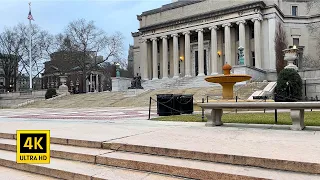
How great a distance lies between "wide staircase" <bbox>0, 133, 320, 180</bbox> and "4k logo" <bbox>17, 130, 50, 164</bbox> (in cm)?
13

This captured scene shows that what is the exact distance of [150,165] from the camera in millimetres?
4910

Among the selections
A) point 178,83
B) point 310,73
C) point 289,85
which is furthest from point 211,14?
point 289,85

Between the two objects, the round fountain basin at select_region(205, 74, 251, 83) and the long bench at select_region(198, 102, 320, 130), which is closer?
the long bench at select_region(198, 102, 320, 130)

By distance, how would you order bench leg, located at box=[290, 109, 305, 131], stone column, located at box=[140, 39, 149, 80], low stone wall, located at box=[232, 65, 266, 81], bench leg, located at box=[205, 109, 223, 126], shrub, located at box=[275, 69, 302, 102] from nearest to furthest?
bench leg, located at box=[290, 109, 305, 131] → bench leg, located at box=[205, 109, 223, 126] → shrub, located at box=[275, 69, 302, 102] → low stone wall, located at box=[232, 65, 266, 81] → stone column, located at box=[140, 39, 149, 80]

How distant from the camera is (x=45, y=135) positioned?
20.1 ft

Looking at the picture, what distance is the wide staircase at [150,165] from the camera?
4211 mm

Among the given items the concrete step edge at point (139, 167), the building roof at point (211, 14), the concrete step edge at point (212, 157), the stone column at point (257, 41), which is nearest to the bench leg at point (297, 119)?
the concrete step edge at point (212, 157)

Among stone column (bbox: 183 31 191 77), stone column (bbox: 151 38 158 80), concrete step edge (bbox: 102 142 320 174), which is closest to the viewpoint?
concrete step edge (bbox: 102 142 320 174)

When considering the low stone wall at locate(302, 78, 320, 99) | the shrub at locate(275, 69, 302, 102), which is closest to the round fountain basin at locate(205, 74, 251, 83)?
the shrub at locate(275, 69, 302, 102)

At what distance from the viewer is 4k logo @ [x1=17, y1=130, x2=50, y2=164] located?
5.66m

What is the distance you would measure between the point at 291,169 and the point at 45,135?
4578mm

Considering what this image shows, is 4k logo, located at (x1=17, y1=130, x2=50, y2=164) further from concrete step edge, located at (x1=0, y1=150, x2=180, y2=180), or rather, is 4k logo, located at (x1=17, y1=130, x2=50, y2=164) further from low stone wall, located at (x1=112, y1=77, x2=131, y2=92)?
low stone wall, located at (x1=112, y1=77, x2=131, y2=92)

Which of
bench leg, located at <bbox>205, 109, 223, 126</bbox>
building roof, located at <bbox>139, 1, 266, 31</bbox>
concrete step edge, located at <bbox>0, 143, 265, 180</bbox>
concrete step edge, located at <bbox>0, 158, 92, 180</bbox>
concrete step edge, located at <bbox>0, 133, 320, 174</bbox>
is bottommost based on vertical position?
concrete step edge, located at <bbox>0, 158, 92, 180</bbox>

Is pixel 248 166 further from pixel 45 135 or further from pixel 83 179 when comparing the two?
pixel 45 135
